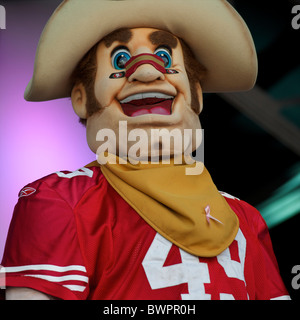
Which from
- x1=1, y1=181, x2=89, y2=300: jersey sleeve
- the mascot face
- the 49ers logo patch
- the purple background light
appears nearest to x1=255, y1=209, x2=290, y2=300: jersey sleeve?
the mascot face

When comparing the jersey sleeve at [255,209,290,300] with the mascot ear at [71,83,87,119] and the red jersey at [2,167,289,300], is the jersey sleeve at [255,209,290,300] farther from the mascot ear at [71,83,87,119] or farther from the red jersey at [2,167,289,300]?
the mascot ear at [71,83,87,119]

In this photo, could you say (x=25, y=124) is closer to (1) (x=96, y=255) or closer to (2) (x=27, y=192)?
(2) (x=27, y=192)

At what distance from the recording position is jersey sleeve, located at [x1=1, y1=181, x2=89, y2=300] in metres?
1.18

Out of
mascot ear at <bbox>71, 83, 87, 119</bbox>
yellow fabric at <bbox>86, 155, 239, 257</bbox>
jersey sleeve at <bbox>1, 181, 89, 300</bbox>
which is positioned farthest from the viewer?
mascot ear at <bbox>71, 83, 87, 119</bbox>

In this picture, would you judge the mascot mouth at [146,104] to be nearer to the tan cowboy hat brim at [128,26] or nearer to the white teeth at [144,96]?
the white teeth at [144,96]

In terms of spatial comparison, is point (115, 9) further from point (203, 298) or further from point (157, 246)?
point (203, 298)

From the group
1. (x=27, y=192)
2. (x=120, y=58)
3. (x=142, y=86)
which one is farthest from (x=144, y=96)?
(x=27, y=192)

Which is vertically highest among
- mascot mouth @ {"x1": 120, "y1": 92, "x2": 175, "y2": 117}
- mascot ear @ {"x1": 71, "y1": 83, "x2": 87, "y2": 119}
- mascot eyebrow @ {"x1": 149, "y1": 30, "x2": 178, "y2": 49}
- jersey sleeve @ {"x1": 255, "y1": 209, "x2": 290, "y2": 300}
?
mascot eyebrow @ {"x1": 149, "y1": 30, "x2": 178, "y2": 49}

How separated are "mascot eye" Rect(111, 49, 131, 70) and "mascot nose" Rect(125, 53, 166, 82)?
0.12ft

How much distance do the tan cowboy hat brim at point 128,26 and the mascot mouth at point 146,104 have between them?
8.4 inches

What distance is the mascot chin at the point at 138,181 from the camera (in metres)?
1.25

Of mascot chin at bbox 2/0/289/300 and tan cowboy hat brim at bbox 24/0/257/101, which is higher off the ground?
tan cowboy hat brim at bbox 24/0/257/101

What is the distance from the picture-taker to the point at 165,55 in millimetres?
1532

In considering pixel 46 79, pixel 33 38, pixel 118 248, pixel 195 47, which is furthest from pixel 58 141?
pixel 118 248
